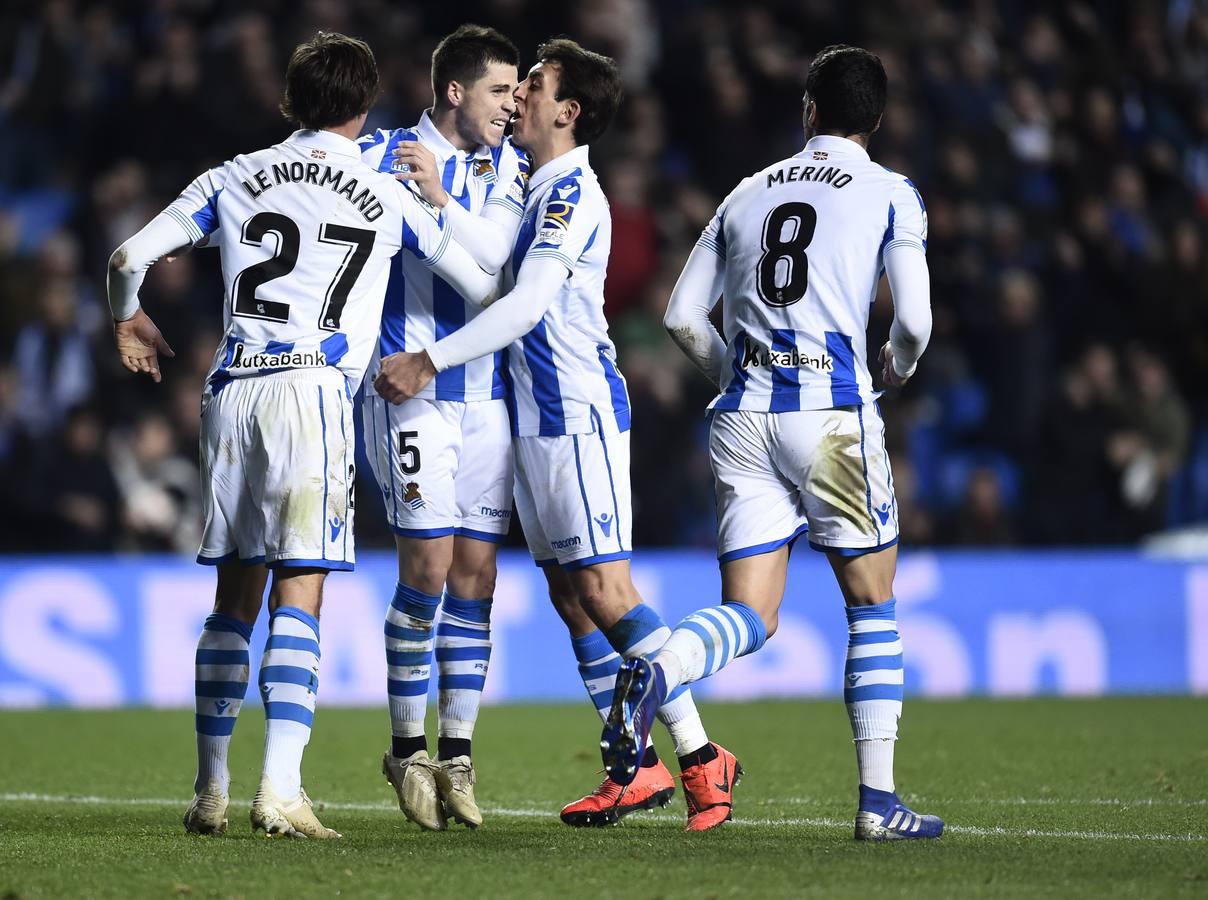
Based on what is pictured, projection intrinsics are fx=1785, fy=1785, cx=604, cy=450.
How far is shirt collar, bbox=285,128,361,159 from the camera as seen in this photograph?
5.22 m

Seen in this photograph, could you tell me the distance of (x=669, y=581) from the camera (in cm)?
A: 1150

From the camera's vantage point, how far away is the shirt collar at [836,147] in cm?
526

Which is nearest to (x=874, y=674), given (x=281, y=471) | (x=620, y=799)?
(x=620, y=799)

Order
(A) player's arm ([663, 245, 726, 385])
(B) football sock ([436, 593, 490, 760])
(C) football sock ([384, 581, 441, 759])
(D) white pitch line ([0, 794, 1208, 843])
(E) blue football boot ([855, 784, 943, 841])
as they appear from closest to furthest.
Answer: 1. (E) blue football boot ([855, 784, 943, 841])
2. (D) white pitch line ([0, 794, 1208, 843])
3. (A) player's arm ([663, 245, 726, 385])
4. (C) football sock ([384, 581, 441, 759])
5. (B) football sock ([436, 593, 490, 760])

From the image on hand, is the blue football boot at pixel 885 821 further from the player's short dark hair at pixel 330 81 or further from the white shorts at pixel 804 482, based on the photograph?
the player's short dark hair at pixel 330 81

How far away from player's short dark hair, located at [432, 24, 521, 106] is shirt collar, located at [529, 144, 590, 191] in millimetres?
453

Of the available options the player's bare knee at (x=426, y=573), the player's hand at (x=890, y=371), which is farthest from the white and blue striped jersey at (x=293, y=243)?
the player's hand at (x=890, y=371)

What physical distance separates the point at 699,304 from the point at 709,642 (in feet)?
3.58

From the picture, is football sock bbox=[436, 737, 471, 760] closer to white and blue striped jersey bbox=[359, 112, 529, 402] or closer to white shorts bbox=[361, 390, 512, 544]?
white shorts bbox=[361, 390, 512, 544]

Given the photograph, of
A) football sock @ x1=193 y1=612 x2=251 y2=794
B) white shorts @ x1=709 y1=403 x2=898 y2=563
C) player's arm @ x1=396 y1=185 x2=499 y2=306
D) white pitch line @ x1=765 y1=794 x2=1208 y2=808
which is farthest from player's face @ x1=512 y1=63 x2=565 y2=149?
white pitch line @ x1=765 y1=794 x2=1208 y2=808

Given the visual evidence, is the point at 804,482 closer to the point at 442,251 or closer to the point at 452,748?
the point at 442,251

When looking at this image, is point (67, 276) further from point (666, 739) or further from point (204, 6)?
point (666, 739)

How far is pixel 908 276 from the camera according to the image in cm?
505

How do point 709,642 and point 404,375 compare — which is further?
point 404,375
